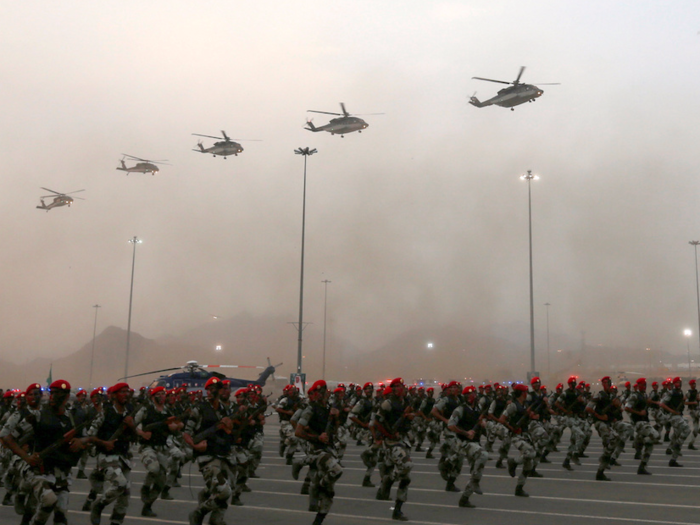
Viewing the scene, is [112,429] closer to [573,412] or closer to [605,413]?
[605,413]

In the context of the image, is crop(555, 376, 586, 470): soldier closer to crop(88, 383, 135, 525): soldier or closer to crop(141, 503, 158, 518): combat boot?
crop(141, 503, 158, 518): combat boot

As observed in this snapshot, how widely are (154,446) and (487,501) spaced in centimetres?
574

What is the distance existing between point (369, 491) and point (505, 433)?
11.7 feet

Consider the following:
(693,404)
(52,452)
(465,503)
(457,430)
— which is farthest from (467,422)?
(693,404)

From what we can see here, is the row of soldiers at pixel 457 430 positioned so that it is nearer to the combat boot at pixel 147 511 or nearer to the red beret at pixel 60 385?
the combat boot at pixel 147 511

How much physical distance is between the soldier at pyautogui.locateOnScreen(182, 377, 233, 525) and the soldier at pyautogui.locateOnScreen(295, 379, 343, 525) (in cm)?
121

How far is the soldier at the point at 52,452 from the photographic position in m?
7.45

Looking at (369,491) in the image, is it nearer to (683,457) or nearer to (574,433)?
(574,433)

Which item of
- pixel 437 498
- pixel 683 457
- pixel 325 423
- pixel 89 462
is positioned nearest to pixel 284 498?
pixel 437 498

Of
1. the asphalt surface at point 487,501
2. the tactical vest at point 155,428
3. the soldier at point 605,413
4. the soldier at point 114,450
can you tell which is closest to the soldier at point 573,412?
the asphalt surface at point 487,501

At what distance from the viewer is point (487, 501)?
1157 centimetres

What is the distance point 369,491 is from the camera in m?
13.0

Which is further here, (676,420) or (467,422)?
(676,420)

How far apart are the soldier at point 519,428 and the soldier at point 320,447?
427 cm
